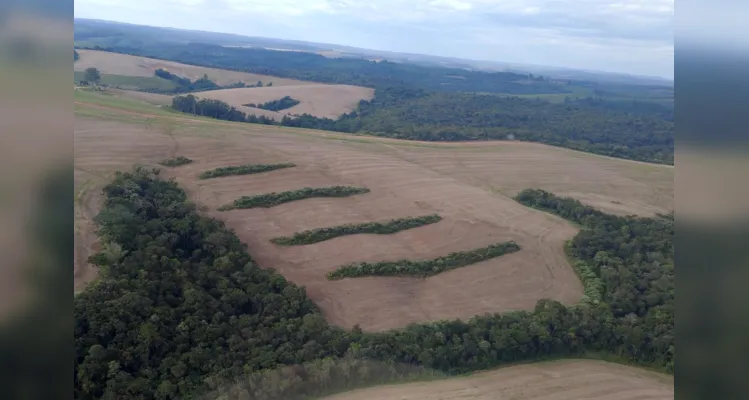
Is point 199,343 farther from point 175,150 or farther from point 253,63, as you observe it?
point 253,63

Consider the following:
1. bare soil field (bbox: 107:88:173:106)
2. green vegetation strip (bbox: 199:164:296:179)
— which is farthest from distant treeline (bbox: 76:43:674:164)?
green vegetation strip (bbox: 199:164:296:179)

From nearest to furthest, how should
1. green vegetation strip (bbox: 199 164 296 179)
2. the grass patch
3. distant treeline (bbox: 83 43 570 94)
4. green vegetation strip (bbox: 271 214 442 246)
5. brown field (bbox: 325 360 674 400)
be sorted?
brown field (bbox: 325 360 674 400) < green vegetation strip (bbox: 271 214 442 246) < green vegetation strip (bbox: 199 164 296 179) < the grass patch < distant treeline (bbox: 83 43 570 94)

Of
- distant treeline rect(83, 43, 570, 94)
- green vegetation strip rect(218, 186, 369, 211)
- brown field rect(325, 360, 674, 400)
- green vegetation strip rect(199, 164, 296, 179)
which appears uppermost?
distant treeline rect(83, 43, 570, 94)

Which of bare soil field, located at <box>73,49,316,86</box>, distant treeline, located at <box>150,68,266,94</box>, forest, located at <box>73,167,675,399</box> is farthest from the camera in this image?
distant treeline, located at <box>150,68,266,94</box>

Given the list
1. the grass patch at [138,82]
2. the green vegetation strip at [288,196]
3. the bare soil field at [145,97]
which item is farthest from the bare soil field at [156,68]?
the green vegetation strip at [288,196]

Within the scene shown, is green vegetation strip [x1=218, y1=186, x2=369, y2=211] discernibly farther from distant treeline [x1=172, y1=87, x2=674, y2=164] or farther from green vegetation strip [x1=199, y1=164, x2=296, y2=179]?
distant treeline [x1=172, y1=87, x2=674, y2=164]

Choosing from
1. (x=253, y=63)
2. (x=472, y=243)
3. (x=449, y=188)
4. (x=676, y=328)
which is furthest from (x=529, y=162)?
(x=253, y=63)

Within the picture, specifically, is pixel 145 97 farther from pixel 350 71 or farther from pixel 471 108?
pixel 350 71
